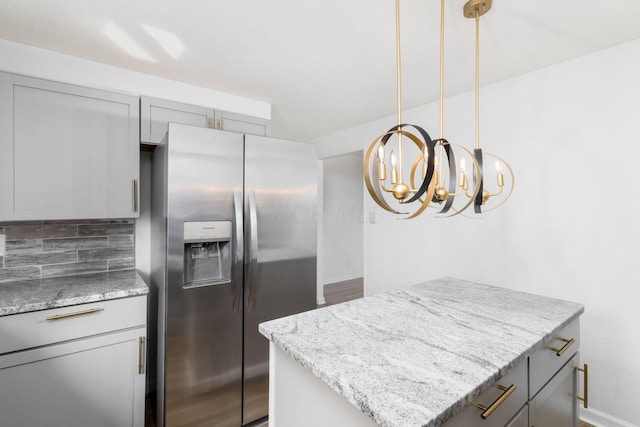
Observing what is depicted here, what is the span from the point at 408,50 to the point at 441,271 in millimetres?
1934

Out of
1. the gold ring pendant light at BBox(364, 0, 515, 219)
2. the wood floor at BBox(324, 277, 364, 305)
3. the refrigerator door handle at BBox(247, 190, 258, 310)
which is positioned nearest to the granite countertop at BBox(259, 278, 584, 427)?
the gold ring pendant light at BBox(364, 0, 515, 219)

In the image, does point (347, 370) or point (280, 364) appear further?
point (280, 364)

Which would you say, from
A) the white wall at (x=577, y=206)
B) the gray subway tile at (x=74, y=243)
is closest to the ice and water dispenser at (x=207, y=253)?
the gray subway tile at (x=74, y=243)

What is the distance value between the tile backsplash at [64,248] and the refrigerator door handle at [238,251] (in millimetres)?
1009

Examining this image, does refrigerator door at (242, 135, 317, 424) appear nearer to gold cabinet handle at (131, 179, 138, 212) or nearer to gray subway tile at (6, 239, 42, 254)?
gold cabinet handle at (131, 179, 138, 212)

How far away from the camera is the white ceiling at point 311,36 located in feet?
5.09

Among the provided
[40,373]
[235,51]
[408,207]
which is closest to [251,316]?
[40,373]

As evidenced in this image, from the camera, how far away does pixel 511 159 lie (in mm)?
2410

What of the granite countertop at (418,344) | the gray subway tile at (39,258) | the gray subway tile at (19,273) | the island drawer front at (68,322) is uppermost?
the gray subway tile at (39,258)

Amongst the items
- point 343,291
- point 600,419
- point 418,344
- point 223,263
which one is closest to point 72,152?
point 223,263

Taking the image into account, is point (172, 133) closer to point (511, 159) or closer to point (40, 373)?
point (40, 373)

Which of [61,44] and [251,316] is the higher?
[61,44]

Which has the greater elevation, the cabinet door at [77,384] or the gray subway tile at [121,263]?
the gray subway tile at [121,263]

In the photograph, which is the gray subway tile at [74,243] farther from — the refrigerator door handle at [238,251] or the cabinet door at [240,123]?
the cabinet door at [240,123]
